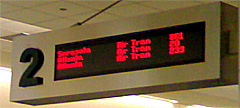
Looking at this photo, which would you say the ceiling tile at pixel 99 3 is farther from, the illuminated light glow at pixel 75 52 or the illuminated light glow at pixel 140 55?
the illuminated light glow at pixel 140 55

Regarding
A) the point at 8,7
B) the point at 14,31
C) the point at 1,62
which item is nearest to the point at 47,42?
the point at 8,7

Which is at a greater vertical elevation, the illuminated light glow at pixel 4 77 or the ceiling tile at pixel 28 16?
the ceiling tile at pixel 28 16

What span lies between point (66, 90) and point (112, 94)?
0.41 metres

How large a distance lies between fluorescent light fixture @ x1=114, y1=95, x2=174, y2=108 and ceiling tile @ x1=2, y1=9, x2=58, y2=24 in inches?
216

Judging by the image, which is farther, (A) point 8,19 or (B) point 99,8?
(A) point 8,19

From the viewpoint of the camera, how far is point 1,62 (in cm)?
896

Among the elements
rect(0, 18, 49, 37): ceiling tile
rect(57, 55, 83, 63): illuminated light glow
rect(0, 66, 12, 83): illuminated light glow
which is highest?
rect(0, 18, 49, 37): ceiling tile

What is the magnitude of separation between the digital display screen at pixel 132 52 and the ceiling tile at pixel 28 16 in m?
1.22

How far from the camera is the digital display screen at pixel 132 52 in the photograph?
3.97 meters

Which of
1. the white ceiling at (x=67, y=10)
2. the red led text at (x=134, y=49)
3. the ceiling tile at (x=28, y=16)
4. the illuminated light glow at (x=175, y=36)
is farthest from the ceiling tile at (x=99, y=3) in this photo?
the illuminated light glow at (x=175, y=36)

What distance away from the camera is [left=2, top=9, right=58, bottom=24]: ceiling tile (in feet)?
19.0

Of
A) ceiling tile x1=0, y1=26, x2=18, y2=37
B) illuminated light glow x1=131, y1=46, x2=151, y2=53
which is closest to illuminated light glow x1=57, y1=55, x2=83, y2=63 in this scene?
illuminated light glow x1=131, y1=46, x2=151, y2=53

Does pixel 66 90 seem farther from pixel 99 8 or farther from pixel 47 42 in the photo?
pixel 99 8

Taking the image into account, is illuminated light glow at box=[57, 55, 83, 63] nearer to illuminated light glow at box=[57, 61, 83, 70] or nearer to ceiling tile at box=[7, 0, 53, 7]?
illuminated light glow at box=[57, 61, 83, 70]
